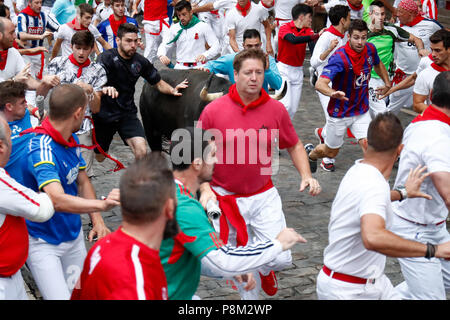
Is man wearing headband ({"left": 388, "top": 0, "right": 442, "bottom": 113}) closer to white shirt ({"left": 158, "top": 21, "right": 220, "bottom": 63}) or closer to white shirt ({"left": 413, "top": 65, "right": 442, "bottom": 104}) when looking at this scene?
white shirt ({"left": 413, "top": 65, "right": 442, "bottom": 104})

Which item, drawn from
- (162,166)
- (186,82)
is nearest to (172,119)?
(186,82)

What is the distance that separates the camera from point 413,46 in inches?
424

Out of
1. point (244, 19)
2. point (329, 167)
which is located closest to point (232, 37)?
point (244, 19)

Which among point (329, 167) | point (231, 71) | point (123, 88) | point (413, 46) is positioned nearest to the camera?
point (123, 88)

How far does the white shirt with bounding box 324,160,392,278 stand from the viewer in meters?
4.19

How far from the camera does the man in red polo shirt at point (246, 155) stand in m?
5.79

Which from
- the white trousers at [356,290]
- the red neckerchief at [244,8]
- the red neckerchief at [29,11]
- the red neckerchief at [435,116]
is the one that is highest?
the red neckerchief at [435,116]

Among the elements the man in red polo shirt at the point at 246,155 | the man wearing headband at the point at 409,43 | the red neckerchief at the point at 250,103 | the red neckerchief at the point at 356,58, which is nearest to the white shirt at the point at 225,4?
the man wearing headband at the point at 409,43

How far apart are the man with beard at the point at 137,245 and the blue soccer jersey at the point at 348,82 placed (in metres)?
5.73

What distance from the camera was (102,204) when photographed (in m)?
4.38

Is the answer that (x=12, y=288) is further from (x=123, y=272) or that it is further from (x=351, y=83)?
(x=351, y=83)

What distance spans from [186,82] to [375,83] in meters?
3.06

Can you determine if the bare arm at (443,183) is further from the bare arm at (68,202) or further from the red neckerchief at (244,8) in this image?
the red neckerchief at (244,8)

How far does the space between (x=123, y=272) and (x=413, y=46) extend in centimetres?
877
